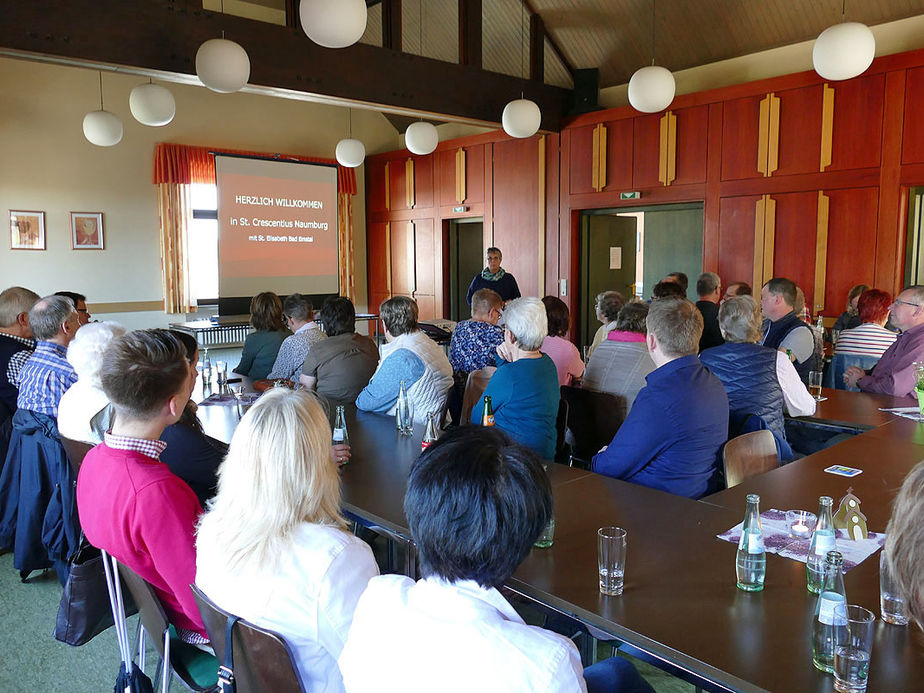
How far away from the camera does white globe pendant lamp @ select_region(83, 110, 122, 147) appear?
7.30 meters

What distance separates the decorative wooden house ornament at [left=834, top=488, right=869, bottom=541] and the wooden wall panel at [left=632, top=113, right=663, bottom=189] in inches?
255

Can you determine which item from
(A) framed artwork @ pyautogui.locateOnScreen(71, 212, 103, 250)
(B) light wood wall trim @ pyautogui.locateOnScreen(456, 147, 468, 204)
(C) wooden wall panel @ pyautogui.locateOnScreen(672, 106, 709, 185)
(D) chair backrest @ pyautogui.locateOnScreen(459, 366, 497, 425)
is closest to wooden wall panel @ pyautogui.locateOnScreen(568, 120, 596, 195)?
(C) wooden wall panel @ pyautogui.locateOnScreen(672, 106, 709, 185)

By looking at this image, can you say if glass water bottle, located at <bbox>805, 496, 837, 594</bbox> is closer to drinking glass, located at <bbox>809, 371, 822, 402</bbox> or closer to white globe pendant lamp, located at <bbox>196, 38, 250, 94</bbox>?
drinking glass, located at <bbox>809, 371, 822, 402</bbox>

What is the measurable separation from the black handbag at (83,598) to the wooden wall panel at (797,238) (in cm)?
661

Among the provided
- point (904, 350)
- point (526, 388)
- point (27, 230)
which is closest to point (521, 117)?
point (904, 350)

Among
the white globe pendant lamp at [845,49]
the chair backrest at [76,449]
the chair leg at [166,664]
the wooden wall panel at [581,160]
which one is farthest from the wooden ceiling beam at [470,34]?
the chair leg at [166,664]

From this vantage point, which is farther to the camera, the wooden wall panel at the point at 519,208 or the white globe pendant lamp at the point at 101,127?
the wooden wall panel at the point at 519,208

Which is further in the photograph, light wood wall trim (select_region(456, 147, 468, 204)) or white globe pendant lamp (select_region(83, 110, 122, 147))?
light wood wall trim (select_region(456, 147, 468, 204))

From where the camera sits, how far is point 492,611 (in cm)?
108

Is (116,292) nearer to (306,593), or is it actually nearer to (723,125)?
(723,125)

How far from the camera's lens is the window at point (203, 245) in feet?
34.2

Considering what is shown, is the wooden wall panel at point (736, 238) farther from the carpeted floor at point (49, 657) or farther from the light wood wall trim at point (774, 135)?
the carpeted floor at point (49, 657)

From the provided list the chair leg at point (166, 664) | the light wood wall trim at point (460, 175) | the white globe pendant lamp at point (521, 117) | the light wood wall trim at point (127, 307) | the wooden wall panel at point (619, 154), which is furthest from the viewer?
the light wood wall trim at point (460, 175)

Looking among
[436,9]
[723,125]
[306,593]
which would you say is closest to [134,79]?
[436,9]
